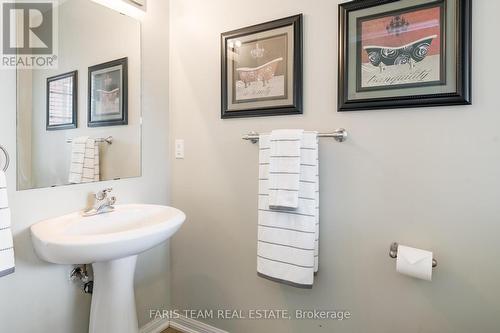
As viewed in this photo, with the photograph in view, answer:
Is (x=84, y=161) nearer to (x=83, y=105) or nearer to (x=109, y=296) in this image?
(x=83, y=105)

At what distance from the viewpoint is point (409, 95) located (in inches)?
47.0

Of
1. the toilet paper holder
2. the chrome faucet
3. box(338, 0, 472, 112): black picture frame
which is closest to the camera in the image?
box(338, 0, 472, 112): black picture frame

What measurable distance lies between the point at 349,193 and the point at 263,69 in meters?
0.75

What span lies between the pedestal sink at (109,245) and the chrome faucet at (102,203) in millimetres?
26

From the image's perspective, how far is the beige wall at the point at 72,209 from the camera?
119 centimetres

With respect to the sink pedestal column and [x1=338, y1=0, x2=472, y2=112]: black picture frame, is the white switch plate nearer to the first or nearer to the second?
the sink pedestal column

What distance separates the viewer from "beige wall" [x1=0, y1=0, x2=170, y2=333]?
3.90ft

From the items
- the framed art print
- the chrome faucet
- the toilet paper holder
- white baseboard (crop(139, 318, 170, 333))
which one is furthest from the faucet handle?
the toilet paper holder

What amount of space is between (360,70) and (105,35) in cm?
126

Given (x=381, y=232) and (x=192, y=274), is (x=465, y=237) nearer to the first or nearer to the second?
(x=381, y=232)

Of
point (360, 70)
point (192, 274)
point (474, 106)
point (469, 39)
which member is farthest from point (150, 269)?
point (469, 39)

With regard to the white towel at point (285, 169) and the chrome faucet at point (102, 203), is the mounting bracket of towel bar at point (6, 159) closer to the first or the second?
the chrome faucet at point (102, 203)

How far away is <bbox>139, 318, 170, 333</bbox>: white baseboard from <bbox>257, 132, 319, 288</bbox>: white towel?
0.89 metres

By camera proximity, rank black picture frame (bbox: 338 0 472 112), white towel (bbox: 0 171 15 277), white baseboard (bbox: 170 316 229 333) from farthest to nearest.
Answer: white baseboard (bbox: 170 316 229 333), black picture frame (bbox: 338 0 472 112), white towel (bbox: 0 171 15 277)
